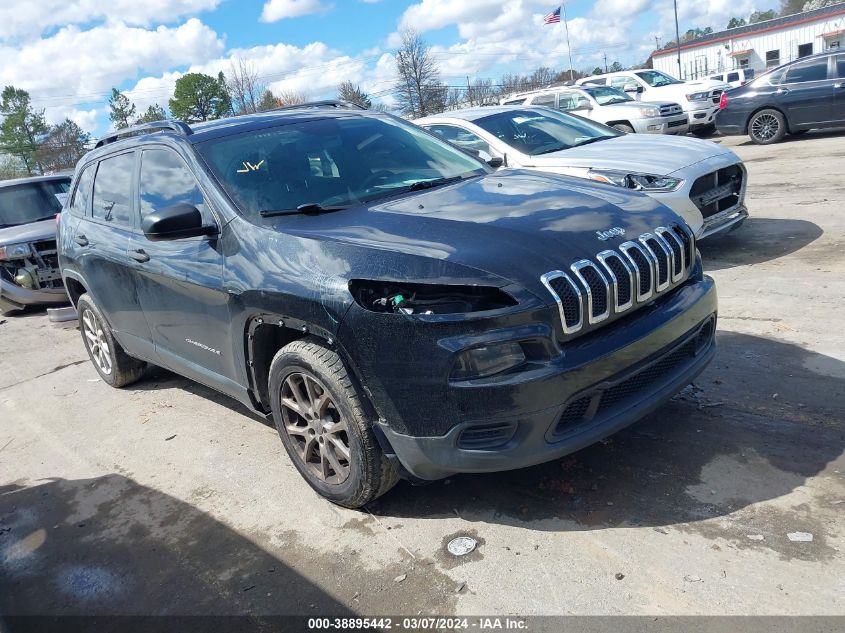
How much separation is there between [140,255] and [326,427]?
1.97 meters

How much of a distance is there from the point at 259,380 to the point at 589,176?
4.12 m

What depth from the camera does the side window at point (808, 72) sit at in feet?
43.8

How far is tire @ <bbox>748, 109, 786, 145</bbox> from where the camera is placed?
46.2 ft

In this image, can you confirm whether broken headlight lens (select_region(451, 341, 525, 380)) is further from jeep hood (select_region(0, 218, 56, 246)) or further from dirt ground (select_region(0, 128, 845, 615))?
jeep hood (select_region(0, 218, 56, 246))

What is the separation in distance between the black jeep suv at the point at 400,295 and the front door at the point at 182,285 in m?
0.02

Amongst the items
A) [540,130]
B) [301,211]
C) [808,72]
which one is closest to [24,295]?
[540,130]

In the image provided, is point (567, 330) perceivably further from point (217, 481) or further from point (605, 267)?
point (217, 481)

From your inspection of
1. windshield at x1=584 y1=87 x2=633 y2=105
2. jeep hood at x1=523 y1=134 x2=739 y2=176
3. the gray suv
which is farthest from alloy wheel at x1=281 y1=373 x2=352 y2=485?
windshield at x1=584 y1=87 x2=633 y2=105

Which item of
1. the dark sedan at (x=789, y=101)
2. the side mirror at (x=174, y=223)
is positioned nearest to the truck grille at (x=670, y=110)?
the dark sedan at (x=789, y=101)

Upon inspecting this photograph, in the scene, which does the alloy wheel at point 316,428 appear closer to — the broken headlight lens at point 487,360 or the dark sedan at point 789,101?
the broken headlight lens at point 487,360

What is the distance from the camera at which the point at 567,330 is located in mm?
2760

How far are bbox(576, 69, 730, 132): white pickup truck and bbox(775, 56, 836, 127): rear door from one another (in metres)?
2.20

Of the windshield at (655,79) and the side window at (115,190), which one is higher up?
the windshield at (655,79)

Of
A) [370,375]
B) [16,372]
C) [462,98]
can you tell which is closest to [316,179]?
[370,375]
